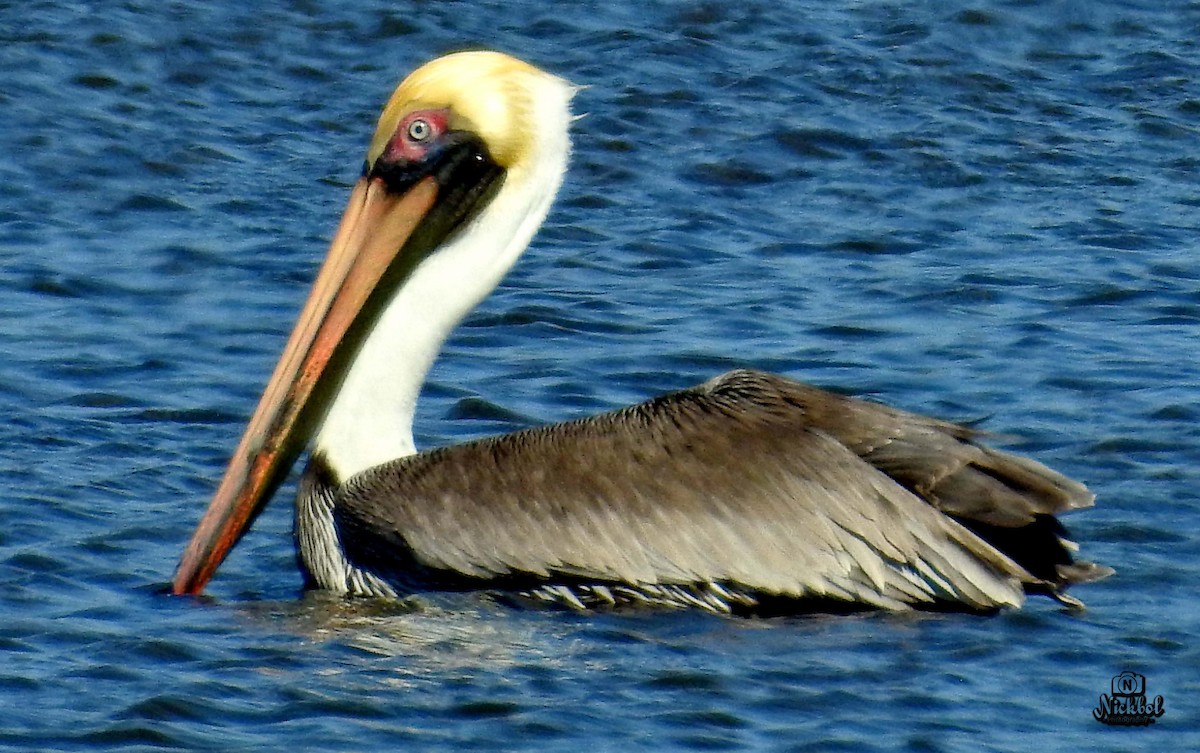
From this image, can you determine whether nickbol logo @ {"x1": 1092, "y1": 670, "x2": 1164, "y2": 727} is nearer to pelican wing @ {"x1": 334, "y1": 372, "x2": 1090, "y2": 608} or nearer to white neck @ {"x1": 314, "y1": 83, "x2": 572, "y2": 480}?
pelican wing @ {"x1": 334, "y1": 372, "x2": 1090, "y2": 608}

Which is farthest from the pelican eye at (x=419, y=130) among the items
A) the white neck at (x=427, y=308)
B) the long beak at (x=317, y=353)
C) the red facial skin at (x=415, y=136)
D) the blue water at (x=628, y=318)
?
the blue water at (x=628, y=318)

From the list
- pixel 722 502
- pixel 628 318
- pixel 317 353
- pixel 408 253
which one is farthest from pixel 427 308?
pixel 628 318

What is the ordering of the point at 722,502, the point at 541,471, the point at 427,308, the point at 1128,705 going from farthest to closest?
the point at 427,308 < the point at 541,471 < the point at 722,502 < the point at 1128,705

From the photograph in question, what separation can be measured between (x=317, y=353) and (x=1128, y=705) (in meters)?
2.40

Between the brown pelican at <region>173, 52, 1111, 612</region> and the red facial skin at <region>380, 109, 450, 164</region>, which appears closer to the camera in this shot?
the brown pelican at <region>173, 52, 1111, 612</region>

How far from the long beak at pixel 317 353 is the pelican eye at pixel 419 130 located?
0.40 feet

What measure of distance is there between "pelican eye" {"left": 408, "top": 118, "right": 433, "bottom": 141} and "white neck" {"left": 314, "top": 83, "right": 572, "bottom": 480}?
0.25 meters

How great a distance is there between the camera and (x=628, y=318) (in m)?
8.41

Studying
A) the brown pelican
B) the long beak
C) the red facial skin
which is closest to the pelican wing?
the brown pelican

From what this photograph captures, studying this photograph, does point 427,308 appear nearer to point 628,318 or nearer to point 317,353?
point 317,353

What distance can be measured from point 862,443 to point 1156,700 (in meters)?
1.05

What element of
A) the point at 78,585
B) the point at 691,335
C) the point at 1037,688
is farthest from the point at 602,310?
the point at 1037,688

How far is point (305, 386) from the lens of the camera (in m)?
6.41

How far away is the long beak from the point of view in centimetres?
630
